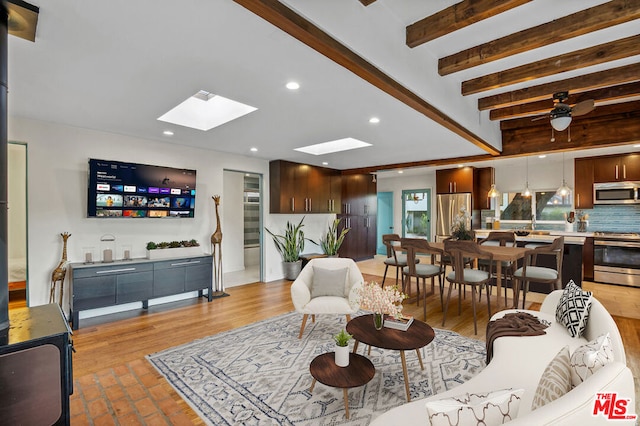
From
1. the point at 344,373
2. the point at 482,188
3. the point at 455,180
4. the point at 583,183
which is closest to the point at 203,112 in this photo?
the point at 344,373

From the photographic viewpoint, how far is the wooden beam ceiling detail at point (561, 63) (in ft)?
7.97

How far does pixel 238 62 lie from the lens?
2.18m

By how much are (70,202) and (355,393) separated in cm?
406

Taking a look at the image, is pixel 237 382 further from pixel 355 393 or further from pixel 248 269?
pixel 248 269

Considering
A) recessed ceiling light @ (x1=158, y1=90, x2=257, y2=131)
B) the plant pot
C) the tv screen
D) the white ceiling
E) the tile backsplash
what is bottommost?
the plant pot

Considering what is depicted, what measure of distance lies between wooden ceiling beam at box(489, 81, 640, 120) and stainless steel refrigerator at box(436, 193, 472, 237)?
3606 millimetres

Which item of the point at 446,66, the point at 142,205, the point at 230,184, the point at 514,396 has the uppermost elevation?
the point at 446,66

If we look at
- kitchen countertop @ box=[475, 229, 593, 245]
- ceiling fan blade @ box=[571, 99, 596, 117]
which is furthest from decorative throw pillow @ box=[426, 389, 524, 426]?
kitchen countertop @ box=[475, 229, 593, 245]

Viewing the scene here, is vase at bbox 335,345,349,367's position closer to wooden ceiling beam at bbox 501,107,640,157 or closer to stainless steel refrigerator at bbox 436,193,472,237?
wooden ceiling beam at bbox 501,107,640,157

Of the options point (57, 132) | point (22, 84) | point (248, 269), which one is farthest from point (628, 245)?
point (57, 132)

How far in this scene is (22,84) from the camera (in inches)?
103

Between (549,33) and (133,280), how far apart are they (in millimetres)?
4958

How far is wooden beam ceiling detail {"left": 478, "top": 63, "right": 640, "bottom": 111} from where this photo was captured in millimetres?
2858

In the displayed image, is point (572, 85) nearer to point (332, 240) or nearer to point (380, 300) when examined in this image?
point (380, 300)
